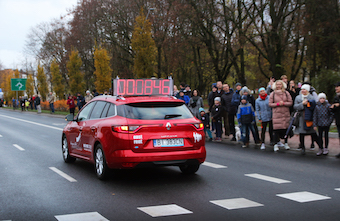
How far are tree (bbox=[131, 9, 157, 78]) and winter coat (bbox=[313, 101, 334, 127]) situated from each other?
2240 cm

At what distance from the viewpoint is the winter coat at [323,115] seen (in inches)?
425

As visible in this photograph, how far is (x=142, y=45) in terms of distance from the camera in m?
32.4

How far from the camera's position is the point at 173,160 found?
7.14 metres

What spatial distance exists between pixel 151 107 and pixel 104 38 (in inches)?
1450

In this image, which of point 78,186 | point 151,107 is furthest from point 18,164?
point 151,107

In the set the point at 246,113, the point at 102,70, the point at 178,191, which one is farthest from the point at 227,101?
the point at 102,70

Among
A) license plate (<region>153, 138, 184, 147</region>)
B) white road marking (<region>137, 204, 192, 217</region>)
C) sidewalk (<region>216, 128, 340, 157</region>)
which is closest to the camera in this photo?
white road marking (<region>137, 204, 192, 217</region>)

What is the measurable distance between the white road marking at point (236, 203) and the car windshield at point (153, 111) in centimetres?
192

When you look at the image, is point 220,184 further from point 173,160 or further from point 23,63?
point 23,63

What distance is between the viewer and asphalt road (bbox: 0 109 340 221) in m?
5.45

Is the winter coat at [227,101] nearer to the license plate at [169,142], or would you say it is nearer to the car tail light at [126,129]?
the license plate at [169,142]

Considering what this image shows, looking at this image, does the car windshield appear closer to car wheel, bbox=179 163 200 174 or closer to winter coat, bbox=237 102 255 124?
car wheel, bbox=179 163 200 174

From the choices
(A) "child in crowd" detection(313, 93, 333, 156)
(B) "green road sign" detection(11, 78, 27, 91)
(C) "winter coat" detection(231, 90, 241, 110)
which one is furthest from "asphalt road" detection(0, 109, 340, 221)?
(B) "green road sign" detection(11, 78, 27, 91)

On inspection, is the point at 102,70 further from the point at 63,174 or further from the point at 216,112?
the point at 63,174
